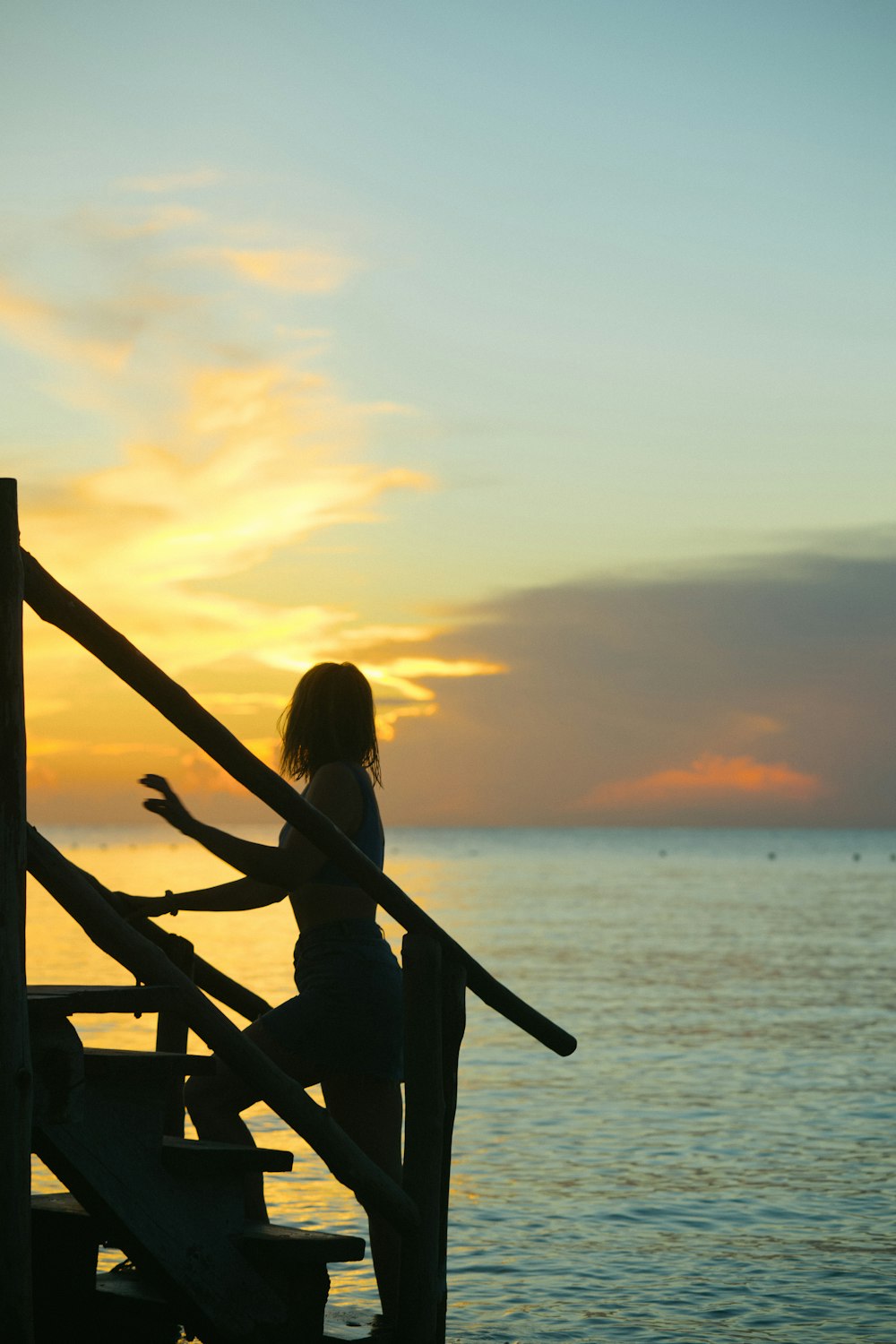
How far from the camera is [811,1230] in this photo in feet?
33.7

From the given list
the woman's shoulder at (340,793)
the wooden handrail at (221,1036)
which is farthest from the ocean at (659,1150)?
the woman's shoulder at (340,793)

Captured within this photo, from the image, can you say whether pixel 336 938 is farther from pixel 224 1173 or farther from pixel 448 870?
pixel 448 870

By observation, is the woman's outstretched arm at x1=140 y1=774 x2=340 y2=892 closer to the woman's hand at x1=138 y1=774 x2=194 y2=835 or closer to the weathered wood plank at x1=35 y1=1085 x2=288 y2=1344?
the woman's hand at x1=138 y1=774 x2=194 y2=835

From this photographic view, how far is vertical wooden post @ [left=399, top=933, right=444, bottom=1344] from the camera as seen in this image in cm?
508

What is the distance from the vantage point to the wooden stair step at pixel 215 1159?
4664 mm

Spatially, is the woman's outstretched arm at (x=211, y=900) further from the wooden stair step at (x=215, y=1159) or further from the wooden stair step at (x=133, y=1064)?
the wooden stair step at (x=215, y=1159)

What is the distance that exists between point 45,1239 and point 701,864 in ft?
385

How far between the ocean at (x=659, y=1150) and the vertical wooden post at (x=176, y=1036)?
1.04 m

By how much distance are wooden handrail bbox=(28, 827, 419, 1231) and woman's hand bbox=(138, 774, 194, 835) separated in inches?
12.0

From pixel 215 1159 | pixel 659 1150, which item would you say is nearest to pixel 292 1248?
pixel 215 1159

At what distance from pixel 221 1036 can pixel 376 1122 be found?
0.73 metres

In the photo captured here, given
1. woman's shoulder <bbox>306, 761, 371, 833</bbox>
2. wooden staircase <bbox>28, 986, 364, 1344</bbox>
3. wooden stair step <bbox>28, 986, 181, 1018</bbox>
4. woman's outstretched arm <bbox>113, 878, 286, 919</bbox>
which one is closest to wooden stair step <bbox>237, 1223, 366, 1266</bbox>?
wooden staircase <bbox>28, 986, 364, 1344</bbox>

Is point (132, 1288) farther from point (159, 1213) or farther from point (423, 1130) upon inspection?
point (423, 1130)

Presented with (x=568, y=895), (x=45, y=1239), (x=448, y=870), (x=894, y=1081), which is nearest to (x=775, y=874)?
(x=448, y=870)
